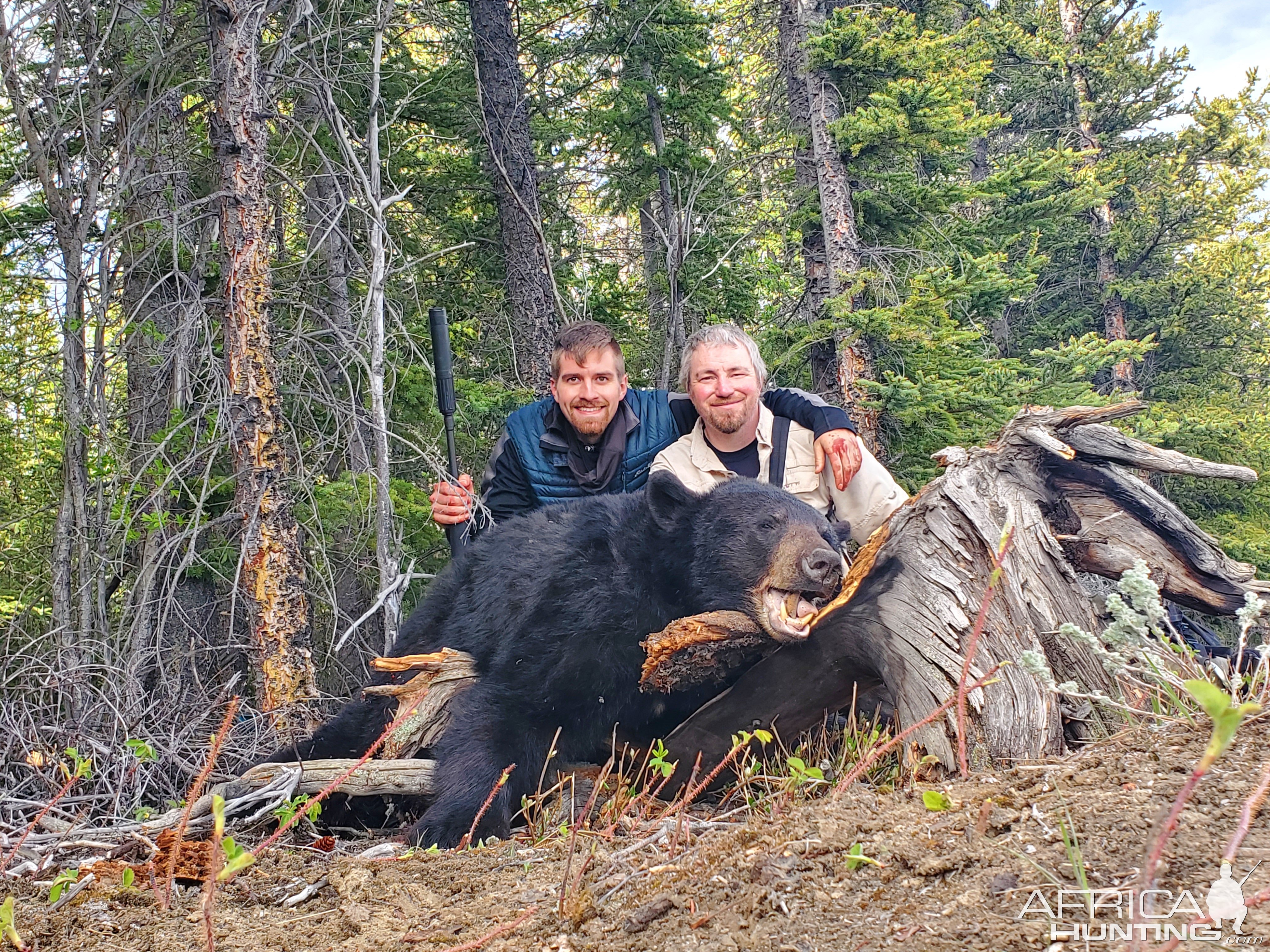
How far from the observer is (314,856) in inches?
130

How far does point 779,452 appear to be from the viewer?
17.6 feet

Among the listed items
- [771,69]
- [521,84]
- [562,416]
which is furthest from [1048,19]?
[562,416]

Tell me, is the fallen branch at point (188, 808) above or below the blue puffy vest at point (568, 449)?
below

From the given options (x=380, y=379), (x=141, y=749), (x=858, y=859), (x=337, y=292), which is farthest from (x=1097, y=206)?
(x=141, y=749)

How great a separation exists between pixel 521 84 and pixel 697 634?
330 inches

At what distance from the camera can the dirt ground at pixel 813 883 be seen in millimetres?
1663

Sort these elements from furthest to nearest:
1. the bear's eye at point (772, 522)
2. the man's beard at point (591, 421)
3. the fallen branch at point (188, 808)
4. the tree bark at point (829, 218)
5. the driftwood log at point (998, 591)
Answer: the tree bark at point (829, 218), the man's beard at point (591, 421), the bear's eye at point (772, 522), the driftwood log at point (998, 591), the fallen branch at point (188, 808)

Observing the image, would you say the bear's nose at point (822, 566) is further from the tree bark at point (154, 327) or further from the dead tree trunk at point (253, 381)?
the tree bark at point (154, 327)

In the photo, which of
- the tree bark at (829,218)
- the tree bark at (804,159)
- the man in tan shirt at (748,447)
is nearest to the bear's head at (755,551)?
the man in tan shirt at (748,447)

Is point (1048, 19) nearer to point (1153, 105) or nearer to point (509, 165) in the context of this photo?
point (1153, 105)

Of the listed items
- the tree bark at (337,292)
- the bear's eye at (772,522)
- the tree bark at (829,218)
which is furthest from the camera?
the tree bark at (829,218)

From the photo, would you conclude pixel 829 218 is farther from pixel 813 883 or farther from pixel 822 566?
pixel 813 883

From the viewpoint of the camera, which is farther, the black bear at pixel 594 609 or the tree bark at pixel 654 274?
the tree bark at pixel 654 274

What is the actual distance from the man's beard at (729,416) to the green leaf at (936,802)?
3238 millimetres
